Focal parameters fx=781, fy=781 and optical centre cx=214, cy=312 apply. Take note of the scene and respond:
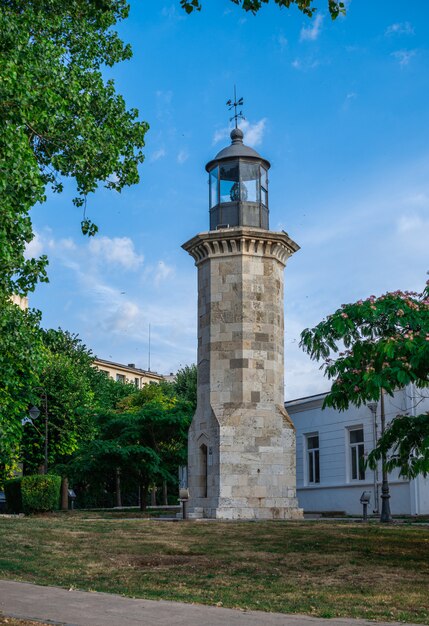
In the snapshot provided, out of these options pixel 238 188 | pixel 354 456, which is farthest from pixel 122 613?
pixel 354 456

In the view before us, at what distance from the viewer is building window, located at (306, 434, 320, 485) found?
116 feet

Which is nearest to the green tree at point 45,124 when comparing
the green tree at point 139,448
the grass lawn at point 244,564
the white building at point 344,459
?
the grass lawn at point 244,564

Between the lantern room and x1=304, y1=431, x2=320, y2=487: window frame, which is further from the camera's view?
x1=304, y1=431, x2=320, y2=487: window frame

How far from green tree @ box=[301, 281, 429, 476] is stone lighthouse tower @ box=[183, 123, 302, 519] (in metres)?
11.9

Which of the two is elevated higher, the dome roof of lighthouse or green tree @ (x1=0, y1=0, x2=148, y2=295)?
the dome roof of lighthouse

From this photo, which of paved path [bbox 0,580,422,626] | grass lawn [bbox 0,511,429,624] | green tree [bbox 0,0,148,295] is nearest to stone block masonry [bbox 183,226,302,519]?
grass lawn [bbox 0,511,429,624]

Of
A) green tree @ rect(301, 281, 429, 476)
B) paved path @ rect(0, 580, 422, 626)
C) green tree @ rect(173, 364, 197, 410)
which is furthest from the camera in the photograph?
green tree @ rect(173, 364, 197, 410)

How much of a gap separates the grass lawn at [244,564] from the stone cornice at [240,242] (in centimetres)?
982

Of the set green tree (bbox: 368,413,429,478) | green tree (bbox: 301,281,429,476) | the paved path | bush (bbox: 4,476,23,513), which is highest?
green tree (bbox: 301,281,429,476)

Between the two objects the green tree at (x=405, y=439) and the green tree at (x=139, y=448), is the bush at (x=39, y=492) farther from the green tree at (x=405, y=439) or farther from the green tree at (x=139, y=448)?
the green tree at (x=405, y=439)

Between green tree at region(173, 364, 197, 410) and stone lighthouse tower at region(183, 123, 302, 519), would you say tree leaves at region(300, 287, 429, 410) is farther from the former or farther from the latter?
green tree at region(173, 364, 197, 410)

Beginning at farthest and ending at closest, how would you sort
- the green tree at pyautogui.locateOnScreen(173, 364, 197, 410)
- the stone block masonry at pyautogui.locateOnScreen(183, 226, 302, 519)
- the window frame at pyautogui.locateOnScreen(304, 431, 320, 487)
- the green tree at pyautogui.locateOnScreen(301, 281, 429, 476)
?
the green tree at pyautogui.locateOnScreen(173, 364, 197, 410) → the window frame at pyautogui.locateOnScreen(304, 431, 320, 487) → the stone block masonry at pyautogui.locateOnScreen(183, 226, 302, 519) → the green tree at pyautogui.locateOnScreen(301, 281, 429, 476)

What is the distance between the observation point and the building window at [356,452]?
104 feet

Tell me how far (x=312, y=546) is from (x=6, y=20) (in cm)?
1184
